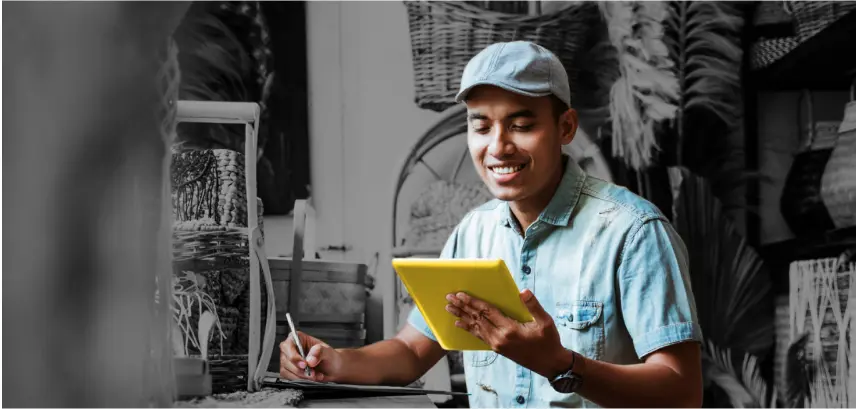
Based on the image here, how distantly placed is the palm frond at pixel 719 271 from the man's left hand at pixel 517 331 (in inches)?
68.8

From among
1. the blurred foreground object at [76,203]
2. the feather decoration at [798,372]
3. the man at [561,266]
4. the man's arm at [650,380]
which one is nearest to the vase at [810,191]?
the feather decoration at [798,372]

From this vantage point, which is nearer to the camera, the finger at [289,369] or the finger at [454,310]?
the finger at [454,310]

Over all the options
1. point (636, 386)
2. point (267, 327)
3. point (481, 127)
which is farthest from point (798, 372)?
point (267, 327)

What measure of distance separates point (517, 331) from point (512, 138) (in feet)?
1.61

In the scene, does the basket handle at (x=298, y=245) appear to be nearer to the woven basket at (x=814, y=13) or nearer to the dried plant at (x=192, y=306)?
the dried plant at (x=192, y=306)

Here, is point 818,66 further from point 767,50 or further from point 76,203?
point 76,203

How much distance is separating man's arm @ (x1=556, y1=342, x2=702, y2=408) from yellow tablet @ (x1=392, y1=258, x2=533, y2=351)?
A: 156mm

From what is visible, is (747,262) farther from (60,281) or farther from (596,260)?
(60,281)

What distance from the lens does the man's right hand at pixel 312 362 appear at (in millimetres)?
1617

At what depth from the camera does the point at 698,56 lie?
290cm

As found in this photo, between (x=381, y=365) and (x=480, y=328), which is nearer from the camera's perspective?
(x=480, y=328)

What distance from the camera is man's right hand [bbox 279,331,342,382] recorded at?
1.62 m

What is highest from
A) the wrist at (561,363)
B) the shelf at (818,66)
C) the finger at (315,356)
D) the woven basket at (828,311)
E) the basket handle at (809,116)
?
the shelf at (818,66)

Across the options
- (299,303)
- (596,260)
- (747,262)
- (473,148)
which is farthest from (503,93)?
(747,262)
